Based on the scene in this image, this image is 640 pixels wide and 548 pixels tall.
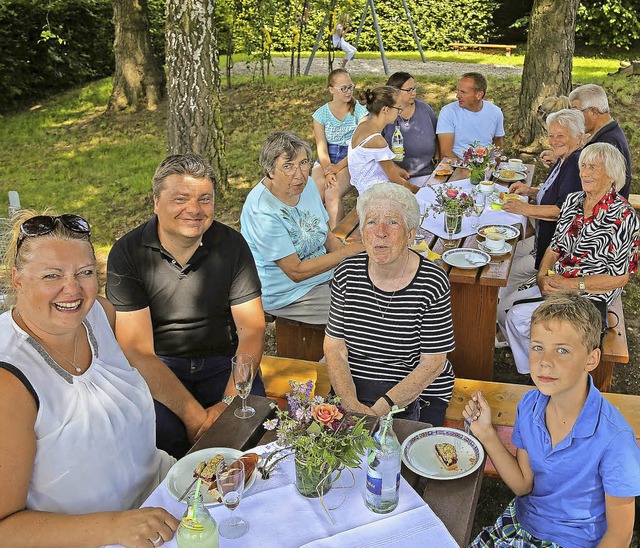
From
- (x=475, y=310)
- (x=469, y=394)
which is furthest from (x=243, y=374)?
(x=475, y=310)

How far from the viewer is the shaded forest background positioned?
36.4 ft

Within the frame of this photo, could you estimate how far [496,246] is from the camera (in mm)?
4164

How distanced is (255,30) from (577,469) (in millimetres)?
10035

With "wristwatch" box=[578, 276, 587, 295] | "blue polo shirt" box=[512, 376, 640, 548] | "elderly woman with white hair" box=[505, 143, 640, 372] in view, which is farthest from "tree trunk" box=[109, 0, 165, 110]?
"blue polo shirt" box=[512, 376, 640, 548]

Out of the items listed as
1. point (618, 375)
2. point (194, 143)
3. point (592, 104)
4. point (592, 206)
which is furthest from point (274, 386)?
point (194, 143)

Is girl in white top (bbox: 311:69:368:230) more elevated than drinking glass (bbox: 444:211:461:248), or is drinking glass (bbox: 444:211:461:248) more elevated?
girl in white top (bbox: 311:69:368:230)

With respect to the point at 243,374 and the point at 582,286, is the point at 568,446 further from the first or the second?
the point at 582,286

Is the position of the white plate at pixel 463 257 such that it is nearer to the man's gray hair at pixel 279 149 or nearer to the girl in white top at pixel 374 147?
the man's gray hair at pixel 279 149

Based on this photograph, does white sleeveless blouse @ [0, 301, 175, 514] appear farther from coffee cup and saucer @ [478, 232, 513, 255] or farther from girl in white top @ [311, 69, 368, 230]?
girl in white top @ [311, 69, 368, 230]

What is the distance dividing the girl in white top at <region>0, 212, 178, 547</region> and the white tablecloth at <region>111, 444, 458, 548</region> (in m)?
0.23

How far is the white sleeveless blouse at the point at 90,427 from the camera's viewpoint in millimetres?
2129

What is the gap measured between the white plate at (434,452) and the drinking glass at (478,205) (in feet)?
7.81

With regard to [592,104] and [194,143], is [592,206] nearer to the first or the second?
[592,104]

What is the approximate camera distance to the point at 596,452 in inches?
87.7
